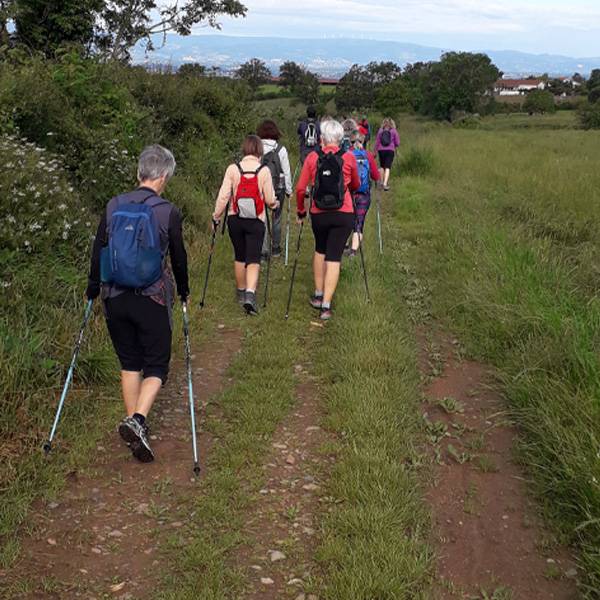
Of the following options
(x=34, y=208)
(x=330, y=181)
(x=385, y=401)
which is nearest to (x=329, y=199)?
(x=330, y=181)

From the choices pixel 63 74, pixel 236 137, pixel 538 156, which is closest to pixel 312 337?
pixel 63 74

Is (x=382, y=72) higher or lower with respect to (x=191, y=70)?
higher

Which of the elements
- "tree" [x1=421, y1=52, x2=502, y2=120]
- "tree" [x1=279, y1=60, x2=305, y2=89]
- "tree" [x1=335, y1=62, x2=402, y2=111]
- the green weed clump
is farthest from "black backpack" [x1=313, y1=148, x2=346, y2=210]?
"tree" [x1=421, y1=52, x2=502, y2=120]

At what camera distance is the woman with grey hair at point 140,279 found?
3.90 metres

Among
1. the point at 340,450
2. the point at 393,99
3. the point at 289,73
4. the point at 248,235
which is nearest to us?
the point at 340,450

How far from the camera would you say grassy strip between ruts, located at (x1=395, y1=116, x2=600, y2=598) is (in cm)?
386

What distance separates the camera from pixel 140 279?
156 inches

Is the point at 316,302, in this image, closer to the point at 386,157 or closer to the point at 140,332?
the point at 140,332

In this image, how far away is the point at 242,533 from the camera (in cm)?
356

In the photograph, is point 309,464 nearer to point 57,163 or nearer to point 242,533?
point 242,533

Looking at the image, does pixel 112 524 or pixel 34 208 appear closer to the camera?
pixel 112 524

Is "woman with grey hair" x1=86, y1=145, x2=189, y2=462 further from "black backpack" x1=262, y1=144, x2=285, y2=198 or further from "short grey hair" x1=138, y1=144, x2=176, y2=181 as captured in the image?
"black backpack" x1=262, y1=144, x2=285, y2=198

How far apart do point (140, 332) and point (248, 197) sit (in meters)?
3.09

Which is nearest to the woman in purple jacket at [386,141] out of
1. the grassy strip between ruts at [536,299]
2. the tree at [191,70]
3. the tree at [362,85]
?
the grassy strip between ruts at [536,299]
